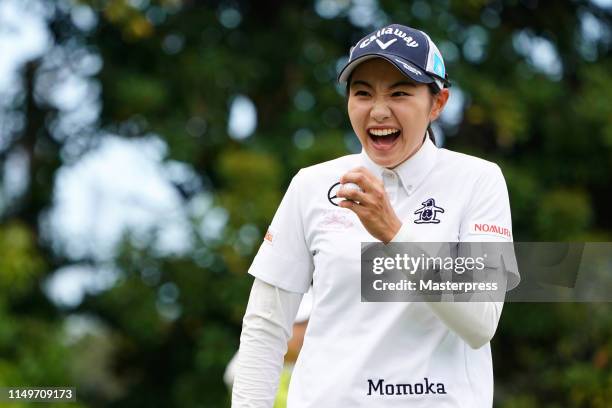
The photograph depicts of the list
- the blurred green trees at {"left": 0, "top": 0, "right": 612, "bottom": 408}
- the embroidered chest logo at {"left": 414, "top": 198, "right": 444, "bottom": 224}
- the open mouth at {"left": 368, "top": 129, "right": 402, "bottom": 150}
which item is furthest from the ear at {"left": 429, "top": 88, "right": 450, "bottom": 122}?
the blurred green trees at {"left": 0, "top": 0, "right": 612, "bottom": 408}

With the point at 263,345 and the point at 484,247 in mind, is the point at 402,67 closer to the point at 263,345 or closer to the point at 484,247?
the point at 484,247

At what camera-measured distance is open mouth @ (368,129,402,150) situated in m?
2.73

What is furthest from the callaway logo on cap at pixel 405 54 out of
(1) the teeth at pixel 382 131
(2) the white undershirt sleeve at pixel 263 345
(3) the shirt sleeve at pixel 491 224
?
(2) the white undershirt sleeve at pixel 263 345

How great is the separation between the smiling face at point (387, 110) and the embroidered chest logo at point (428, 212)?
13cm

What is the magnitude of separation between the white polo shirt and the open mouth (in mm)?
63

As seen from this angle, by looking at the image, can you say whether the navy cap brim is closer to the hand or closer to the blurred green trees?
the hand

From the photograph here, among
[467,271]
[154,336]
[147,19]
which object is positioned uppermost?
[147,19]

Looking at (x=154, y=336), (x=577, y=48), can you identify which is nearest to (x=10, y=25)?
(x=154, y=336)

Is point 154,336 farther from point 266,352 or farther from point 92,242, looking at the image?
point 266,352

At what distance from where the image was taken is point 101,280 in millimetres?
Result: 9227

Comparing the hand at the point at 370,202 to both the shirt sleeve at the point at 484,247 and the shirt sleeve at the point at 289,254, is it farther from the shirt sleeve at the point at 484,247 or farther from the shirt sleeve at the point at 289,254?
the shirt sleeve at the point at 289,254

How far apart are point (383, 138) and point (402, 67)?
18 cm

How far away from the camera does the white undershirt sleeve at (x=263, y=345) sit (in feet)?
9.22

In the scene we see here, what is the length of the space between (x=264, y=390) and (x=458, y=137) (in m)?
6.57
